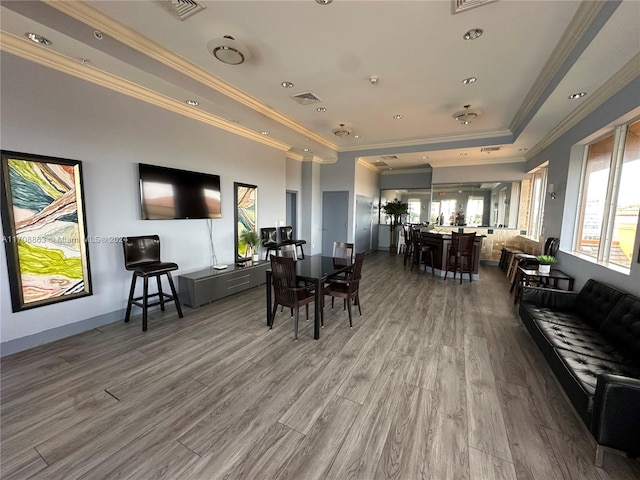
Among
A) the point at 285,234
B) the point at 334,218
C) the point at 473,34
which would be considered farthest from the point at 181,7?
the point at 334,218

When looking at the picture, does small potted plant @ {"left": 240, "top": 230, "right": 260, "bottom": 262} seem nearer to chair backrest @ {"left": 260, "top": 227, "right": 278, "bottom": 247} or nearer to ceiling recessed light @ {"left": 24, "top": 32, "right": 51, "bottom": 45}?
chair backrest @ {"left": 260, "top": 227, "right": 278, "bottom": 247}

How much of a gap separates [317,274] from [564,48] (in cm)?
357

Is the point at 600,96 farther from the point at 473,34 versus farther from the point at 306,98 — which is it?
the point at 306,98

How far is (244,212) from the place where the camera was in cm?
551

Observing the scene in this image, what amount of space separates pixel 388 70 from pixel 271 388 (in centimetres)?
383

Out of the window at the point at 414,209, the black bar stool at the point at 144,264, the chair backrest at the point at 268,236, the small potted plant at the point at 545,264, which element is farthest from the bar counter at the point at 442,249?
the black bar stool at the point at 144,264

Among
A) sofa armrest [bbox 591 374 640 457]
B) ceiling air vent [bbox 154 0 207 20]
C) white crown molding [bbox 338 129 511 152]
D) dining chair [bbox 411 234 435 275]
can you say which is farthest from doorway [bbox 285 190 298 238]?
sofa armrest [bbox 591 374 640 457]

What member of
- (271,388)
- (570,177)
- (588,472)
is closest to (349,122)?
(570,177)

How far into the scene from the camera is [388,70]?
3.25 m

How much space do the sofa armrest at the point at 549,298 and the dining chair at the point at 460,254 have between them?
2322 millimetres

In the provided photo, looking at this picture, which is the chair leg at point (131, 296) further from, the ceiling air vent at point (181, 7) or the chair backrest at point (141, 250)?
the ceiling air vent at point (181, 7)

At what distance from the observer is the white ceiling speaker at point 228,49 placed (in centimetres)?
258

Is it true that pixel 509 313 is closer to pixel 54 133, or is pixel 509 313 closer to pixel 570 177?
pixel 570 177

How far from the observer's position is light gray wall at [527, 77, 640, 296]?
8.85ft
